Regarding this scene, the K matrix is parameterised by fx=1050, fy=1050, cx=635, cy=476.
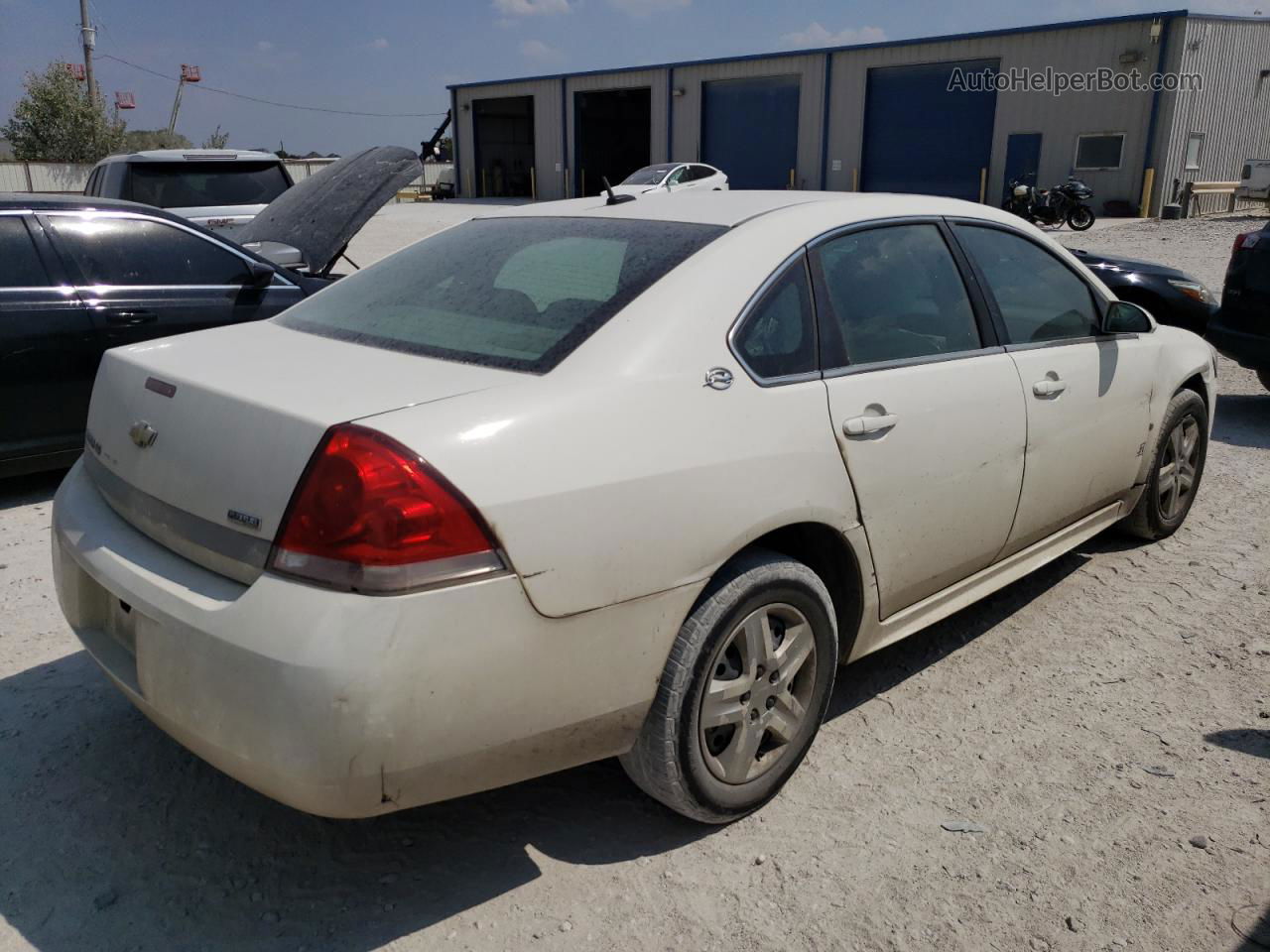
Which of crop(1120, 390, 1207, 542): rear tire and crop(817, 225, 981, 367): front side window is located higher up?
crop(817, 225, 981, 367): front side window

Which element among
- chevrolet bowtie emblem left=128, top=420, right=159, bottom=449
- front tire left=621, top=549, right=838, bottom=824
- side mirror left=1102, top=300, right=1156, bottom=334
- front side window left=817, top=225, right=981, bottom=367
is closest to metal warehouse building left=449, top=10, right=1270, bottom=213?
side mirror left=1102, top=300, right=1156, bottom=334

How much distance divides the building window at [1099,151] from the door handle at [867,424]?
27.0 m

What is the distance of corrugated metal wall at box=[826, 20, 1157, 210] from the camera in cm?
2577

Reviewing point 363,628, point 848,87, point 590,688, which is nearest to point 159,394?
point 363,628

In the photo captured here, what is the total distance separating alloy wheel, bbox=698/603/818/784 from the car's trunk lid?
2.97ft

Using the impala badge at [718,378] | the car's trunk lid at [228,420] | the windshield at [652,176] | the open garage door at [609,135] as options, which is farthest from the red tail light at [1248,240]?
the open garage door at [609,135]

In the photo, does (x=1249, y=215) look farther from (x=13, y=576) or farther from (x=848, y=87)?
(x=13, y=576)

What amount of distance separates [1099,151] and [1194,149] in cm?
220

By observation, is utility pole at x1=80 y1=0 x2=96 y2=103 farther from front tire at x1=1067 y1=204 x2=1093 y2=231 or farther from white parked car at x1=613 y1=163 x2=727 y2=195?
front tire at x1=1067 y1=204 x2=1093 y2=231

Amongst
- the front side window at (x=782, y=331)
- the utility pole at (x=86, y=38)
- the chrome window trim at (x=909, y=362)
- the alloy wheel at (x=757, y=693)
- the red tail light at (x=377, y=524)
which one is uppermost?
the utility pole at (x=86, y=38)

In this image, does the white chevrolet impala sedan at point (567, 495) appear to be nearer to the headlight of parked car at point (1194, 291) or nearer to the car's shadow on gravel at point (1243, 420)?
the car's shadow on gravel at point (1243, 420)

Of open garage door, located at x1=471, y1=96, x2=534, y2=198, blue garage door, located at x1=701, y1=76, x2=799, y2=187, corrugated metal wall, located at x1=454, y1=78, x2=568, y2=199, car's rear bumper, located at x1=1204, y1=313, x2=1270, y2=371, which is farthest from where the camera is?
open garage door, located at x1=471, y1=96, x2=534, y2=198

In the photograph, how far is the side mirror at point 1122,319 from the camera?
406 centimetres

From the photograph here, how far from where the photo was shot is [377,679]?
6.66 feet
